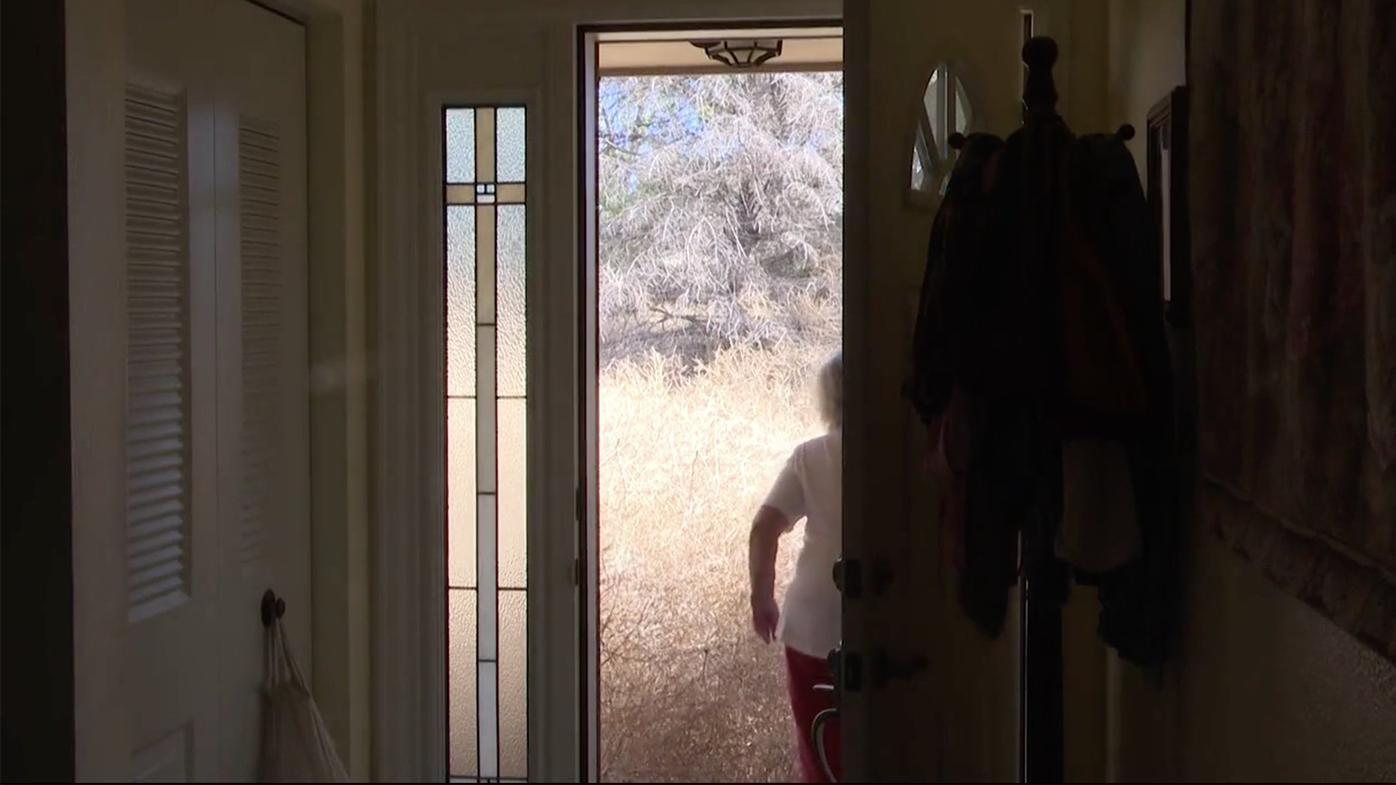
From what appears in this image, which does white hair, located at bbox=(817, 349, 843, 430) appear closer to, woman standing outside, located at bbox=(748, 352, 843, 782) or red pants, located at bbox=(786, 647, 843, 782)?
woman standing outside, located at bbox=(748, 352, 843, 782)

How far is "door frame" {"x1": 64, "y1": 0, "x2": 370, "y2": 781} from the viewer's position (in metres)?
1.56

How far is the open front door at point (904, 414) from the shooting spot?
1691 mm

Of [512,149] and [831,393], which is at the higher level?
[512,149]

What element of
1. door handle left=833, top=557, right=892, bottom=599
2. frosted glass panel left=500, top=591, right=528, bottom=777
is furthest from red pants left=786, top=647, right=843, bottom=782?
door handle left=833, top=557, right=892, bottom=599

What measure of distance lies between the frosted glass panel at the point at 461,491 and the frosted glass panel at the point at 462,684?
5cm

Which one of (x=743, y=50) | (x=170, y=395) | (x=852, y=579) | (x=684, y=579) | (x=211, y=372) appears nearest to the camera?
(x=852, y=579)

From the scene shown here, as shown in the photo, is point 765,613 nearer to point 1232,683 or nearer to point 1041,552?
point 1041,552

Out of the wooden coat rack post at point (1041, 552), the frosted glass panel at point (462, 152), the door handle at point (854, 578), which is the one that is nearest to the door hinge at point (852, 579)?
the door handle at point (854, 578)

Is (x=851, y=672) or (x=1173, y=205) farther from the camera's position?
(x=851, y=672)

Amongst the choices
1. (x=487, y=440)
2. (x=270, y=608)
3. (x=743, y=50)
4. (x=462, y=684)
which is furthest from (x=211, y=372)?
(x=743, y=50)

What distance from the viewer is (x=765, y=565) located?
2512 mm

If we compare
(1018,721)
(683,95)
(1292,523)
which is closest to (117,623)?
(1018,721)

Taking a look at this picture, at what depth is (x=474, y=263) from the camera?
240cm

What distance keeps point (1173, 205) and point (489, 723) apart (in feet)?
5.66
